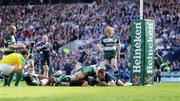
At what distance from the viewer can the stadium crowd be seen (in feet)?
109

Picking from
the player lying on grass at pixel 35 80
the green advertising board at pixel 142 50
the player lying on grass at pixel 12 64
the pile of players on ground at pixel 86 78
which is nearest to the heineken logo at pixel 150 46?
the green advertising board at pixel 142 50

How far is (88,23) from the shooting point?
3803 cm

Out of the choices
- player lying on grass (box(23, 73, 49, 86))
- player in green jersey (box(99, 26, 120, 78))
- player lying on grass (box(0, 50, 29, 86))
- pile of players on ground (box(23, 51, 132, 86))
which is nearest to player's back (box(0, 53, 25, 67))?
player lying on grass (box(0, 50, 29, 86))

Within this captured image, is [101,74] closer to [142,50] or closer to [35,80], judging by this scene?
[142,50]

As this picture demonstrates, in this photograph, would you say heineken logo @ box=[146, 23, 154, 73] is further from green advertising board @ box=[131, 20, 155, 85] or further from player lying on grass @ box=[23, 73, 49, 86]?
player lying on grass @ box=[23, 73, 49, 86]

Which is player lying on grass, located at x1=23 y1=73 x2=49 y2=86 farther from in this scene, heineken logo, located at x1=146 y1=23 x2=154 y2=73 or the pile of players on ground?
heineken logo, located at x1=146 y1=23 x2=154 y2=73

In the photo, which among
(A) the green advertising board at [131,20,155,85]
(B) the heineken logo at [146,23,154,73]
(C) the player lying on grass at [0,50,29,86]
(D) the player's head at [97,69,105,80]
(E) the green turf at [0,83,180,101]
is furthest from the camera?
(B) the heineken logo at [146,23,154,73]

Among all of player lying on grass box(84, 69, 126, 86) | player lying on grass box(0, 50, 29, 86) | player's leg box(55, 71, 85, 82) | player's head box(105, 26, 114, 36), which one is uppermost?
player's head box(105, 26, 114, 36)

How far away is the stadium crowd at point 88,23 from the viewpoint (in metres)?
33.3

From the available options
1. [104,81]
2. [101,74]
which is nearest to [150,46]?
[104,81]

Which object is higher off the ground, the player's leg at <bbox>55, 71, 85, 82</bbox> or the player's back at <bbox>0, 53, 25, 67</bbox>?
the player's back at <bbox>0, 53, 25, 67</bbox>

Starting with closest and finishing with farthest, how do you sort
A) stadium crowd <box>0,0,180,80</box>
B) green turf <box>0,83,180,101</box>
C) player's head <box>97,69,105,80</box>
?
green turf <box>0,83,180,101</box>, player's head <box>97,69,105,80</box>, stadium crowd <box>0,0,180,80</box>

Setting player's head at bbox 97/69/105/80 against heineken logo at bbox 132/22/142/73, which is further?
heineken logo at bbox 132/22/142/73

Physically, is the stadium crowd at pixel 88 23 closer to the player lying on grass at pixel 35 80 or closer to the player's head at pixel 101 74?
the player lying on grass at pixel 35 80
